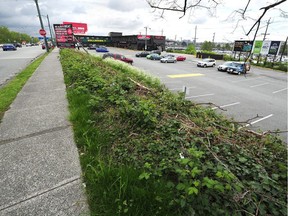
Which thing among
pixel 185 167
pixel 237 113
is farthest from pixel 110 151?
pixel 237 113

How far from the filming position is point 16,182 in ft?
7.72

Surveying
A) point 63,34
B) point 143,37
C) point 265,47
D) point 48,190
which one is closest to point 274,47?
point 265,47

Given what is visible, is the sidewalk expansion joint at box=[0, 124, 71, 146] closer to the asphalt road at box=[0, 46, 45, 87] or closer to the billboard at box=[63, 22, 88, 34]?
the asphalt road at box=[0, 46, 45, 87]

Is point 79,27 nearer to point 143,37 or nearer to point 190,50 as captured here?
point 143,37

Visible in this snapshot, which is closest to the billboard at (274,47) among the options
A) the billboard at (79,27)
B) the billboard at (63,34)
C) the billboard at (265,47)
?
the billboard at (265,47)

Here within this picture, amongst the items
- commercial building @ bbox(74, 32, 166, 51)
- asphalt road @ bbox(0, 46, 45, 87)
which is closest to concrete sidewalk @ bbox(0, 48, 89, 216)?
asphalt road @ bbox(0, 46, 45, 87)

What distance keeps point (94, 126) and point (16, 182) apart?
5.51 ft

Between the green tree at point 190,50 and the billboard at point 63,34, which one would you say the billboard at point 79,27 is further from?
the green tree at point 190,50

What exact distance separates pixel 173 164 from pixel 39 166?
6.99ft

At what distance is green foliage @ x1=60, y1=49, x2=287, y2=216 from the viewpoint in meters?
1.84

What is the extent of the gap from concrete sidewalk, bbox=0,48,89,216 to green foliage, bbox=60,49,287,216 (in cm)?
22

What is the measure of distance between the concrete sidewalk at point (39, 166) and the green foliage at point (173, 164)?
224 millimetres

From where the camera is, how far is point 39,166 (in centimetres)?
266

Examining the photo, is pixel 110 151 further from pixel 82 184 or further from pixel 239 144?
pixel 239 144
